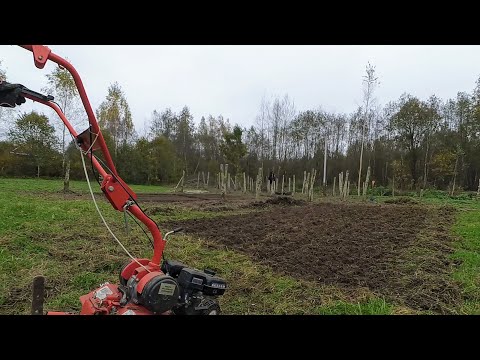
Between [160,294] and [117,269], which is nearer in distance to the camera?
[160,294]

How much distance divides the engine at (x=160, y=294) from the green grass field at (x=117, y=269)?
1336 millimetres

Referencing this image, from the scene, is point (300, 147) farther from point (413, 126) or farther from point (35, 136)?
point (35, 136)

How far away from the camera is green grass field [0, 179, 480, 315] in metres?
4.34

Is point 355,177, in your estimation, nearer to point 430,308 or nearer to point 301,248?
point 301,248

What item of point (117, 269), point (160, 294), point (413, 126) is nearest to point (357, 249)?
point (117, 269)

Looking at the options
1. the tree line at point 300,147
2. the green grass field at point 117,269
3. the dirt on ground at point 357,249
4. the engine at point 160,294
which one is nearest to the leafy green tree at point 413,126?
the tree line at point 300,147

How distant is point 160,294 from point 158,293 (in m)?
0.02

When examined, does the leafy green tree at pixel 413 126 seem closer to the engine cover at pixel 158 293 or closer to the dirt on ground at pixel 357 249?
the dirt on ground at pixel 357 249

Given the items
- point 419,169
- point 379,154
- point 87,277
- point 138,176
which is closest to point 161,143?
point 138,176

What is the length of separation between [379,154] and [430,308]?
4126cm

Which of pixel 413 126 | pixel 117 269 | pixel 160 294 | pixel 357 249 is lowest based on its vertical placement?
pixel 117 269

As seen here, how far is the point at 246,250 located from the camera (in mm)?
7465

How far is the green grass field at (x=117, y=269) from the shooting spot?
434 centimetres

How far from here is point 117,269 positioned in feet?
18.4
